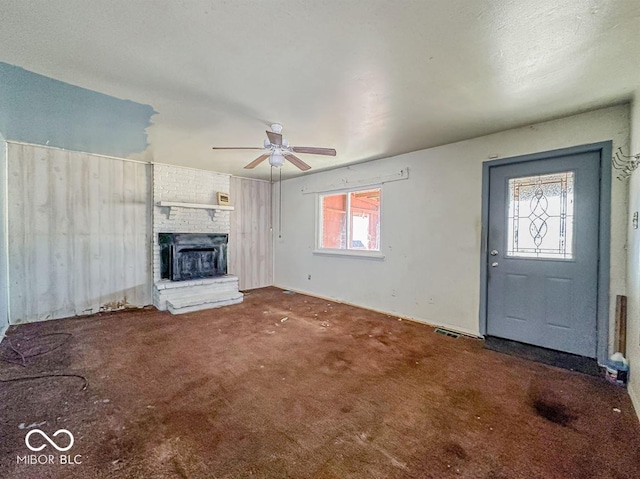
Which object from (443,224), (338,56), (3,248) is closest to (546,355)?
(443,224)

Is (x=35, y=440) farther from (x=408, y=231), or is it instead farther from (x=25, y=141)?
(x=408, y=231)

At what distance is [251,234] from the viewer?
6.14 meters

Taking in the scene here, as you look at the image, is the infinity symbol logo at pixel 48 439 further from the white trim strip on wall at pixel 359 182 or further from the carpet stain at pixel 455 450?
the white trim strip on wall at pixel 359 182

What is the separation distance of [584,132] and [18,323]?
708cm

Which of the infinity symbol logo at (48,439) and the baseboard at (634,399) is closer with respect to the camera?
the infinity symbol logo at (48,439)

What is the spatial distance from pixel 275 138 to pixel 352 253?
2.78 m

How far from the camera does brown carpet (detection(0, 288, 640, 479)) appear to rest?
4.90 ft

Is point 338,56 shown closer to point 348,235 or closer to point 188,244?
point 348,235

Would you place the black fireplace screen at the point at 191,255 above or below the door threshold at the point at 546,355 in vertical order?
above

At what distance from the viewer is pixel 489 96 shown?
2.39 metres

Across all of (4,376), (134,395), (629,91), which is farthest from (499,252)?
(4,376)

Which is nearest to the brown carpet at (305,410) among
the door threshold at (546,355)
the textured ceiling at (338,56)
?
the door threshold at (546,355)

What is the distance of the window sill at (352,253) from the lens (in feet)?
14.8

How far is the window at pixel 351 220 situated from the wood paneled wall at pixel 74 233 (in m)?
3.21
